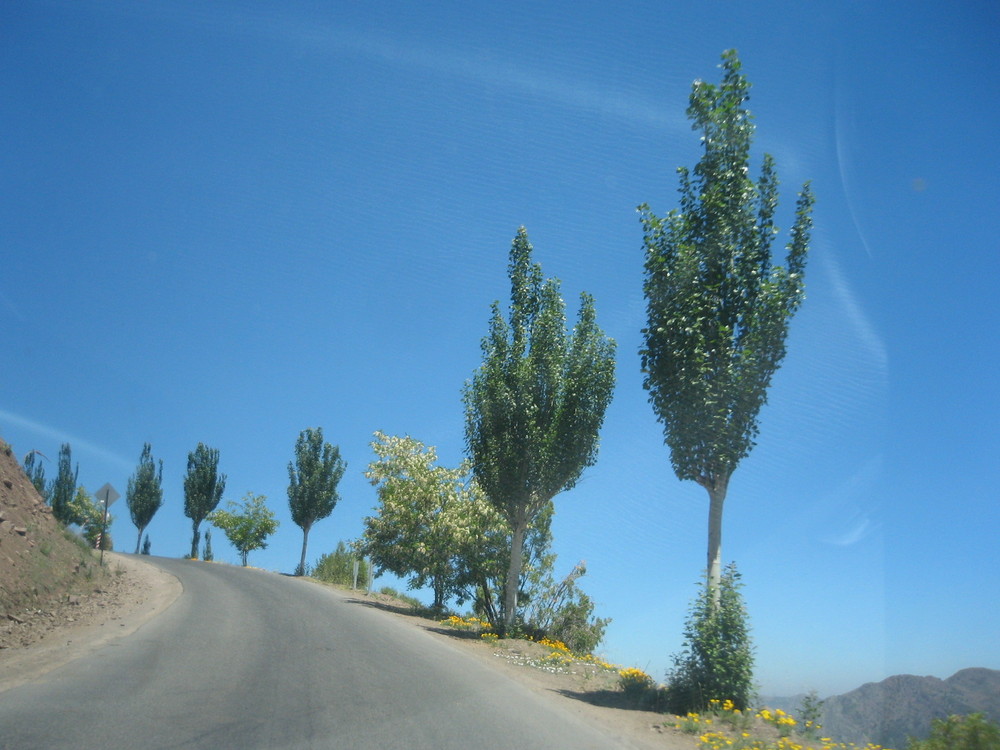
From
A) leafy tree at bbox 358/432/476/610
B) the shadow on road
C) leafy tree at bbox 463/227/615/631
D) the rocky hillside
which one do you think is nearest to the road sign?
the rocky hillside

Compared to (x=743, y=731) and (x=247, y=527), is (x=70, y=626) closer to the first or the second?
(x=743, y=731)

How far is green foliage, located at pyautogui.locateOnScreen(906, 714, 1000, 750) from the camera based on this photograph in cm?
689

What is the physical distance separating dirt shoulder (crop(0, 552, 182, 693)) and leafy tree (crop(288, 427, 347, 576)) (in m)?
27.1

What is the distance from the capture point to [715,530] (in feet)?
37.4

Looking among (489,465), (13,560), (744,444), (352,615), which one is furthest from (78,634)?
(744,444)

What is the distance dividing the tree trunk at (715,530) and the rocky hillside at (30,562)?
10.9 m

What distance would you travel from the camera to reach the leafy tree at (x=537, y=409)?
19781mm

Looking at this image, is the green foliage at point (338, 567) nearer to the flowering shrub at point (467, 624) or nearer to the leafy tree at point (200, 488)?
the flowering shrub at point (467, 624)

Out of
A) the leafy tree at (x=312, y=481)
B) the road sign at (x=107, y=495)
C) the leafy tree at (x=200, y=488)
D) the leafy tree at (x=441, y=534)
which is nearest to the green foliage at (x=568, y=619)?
the leafy tree at (x=441, y=534)

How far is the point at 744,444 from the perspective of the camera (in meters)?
11.7

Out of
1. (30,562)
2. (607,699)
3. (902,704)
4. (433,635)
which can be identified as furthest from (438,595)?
(902,704)

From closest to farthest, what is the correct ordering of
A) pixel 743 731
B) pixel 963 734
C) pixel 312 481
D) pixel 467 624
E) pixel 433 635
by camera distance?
pixel 963 734 < pixel 743 731 < pixel 433 635 < pixel 467 624 < pixel 312 481

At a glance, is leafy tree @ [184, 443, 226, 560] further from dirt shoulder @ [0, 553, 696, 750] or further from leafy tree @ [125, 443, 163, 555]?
dirt shoulder @ [0, 553, 696, 750]

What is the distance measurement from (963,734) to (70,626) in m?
14.4
